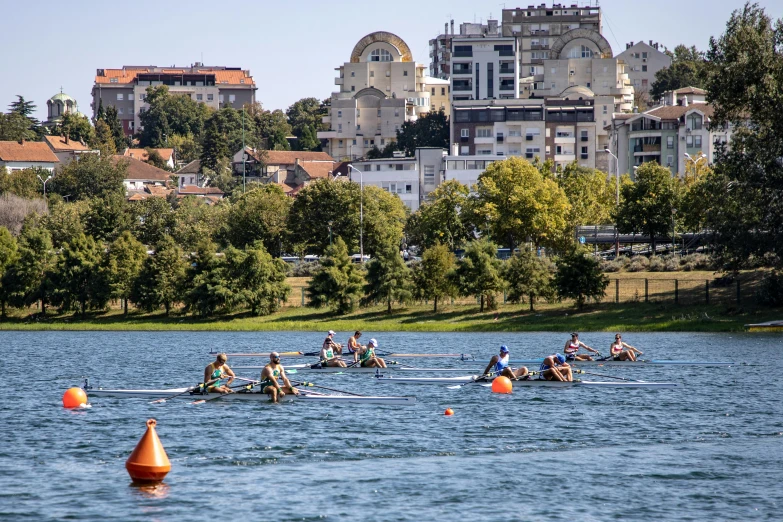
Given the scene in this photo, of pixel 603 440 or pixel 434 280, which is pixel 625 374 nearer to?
pixel 603 440

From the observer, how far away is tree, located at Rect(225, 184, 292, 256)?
10675cm

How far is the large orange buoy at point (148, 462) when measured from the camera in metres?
24.3

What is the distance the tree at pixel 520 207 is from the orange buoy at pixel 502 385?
194ft

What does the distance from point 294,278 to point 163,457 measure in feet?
239

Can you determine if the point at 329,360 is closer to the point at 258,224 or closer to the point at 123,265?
the point at 123,265

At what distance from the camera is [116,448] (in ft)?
95.1

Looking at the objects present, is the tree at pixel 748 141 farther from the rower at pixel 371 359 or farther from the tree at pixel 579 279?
the rower at pixel 371 359

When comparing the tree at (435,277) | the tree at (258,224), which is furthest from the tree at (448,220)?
the tree at (435,277)

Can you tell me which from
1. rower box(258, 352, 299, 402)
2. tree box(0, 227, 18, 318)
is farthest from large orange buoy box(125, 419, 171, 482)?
tree box(0, 227, 18, 318)

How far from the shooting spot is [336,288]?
78375 millimetres

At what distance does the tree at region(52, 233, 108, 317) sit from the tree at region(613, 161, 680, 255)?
4808 centimetres

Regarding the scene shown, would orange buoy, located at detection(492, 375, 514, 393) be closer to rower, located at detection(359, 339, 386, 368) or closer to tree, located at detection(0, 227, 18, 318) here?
rower, located at detection(359, 339, 386, 368)

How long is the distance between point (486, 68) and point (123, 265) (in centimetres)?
12016

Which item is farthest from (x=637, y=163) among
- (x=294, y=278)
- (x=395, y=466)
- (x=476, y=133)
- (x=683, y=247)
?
(x=395, y=466)
